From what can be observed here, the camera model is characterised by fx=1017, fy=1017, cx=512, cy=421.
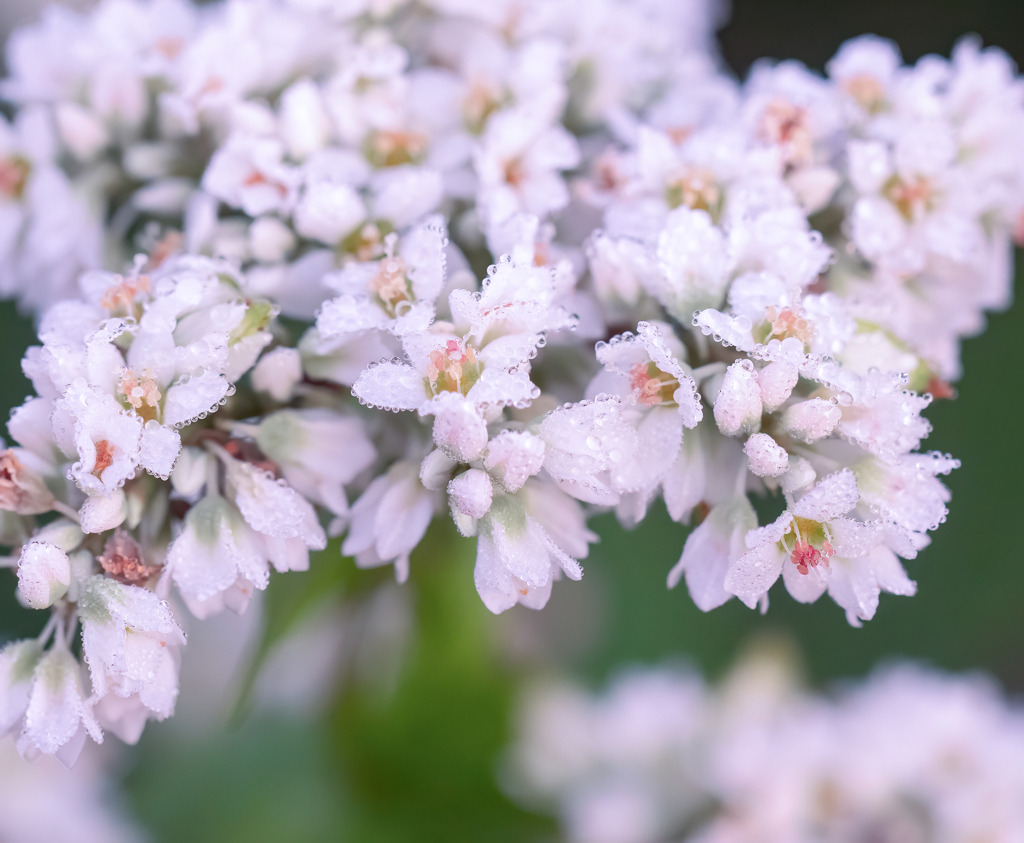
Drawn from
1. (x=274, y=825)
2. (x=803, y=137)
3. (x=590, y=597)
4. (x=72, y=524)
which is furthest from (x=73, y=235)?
(x=590, y=597)

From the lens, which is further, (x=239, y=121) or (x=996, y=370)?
(x=996, y=370)

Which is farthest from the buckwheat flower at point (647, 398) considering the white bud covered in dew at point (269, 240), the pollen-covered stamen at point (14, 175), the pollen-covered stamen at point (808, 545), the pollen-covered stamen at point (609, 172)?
the pollen-covered stamen at point (14, 175)

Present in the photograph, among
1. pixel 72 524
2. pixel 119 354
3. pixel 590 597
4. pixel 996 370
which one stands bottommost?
pixel 590 597

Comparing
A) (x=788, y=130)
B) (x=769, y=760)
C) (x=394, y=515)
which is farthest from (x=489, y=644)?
(x=788, y=130)

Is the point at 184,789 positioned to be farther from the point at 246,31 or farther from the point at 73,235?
the point at 246,31

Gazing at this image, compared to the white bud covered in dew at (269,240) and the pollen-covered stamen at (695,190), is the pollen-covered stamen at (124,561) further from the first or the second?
the pollen-covered stamen at (695,190)

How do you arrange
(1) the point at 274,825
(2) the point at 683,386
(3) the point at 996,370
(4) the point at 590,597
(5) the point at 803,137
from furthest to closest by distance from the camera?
(4) the point at 590,597, (3) the point at 996,370, (1) the point at 274,825, (5) the point at 803,137, (2) the point at 683,386

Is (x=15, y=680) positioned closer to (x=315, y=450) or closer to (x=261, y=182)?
(x=315, y=450)
